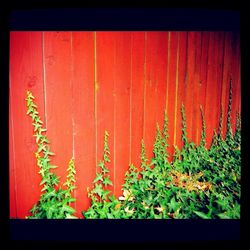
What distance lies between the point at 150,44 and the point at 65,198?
1872 millimetres

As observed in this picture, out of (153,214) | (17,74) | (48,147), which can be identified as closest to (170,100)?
(153,214)

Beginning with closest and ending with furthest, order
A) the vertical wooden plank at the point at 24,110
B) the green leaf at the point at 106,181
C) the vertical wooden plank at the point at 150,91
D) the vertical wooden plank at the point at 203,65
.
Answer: the vertical wooden plank at the point at 24,110 < the green leaf at the point at 106,181 < the vertical wooden plank at the point at 150,91 < the vertical wooden plank at the point at 203,65

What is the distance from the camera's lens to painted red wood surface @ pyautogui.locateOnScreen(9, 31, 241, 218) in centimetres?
221

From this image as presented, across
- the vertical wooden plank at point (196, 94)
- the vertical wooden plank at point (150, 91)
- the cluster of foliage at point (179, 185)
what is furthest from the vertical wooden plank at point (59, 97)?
the vertical wooden plank at point (196, 94)

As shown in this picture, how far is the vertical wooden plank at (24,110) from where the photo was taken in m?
2.16

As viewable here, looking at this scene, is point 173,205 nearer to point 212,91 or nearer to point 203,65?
point 212,91

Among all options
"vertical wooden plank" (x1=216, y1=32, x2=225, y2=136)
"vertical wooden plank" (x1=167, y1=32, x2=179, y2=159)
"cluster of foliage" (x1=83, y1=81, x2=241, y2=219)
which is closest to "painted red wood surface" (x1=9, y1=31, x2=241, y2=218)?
"vertical wooden plank" (x1=167, y1=32, x2=179, y2=159)

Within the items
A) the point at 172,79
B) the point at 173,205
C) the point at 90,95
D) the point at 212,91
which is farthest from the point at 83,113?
the point at 212,91

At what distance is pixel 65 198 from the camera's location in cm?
236

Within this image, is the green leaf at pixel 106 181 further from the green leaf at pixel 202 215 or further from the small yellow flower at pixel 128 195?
the green leaf at pixel 202 215

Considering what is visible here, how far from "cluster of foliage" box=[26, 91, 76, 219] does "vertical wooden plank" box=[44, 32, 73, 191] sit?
0.22 feet

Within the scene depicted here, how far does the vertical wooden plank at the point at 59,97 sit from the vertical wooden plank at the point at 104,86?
0.29 meters

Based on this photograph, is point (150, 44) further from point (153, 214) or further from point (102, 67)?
point (153, 214)

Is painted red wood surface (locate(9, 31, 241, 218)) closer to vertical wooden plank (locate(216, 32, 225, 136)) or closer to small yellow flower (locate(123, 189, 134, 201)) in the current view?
small yellow flower (locate(123, 189, 134, 201))
